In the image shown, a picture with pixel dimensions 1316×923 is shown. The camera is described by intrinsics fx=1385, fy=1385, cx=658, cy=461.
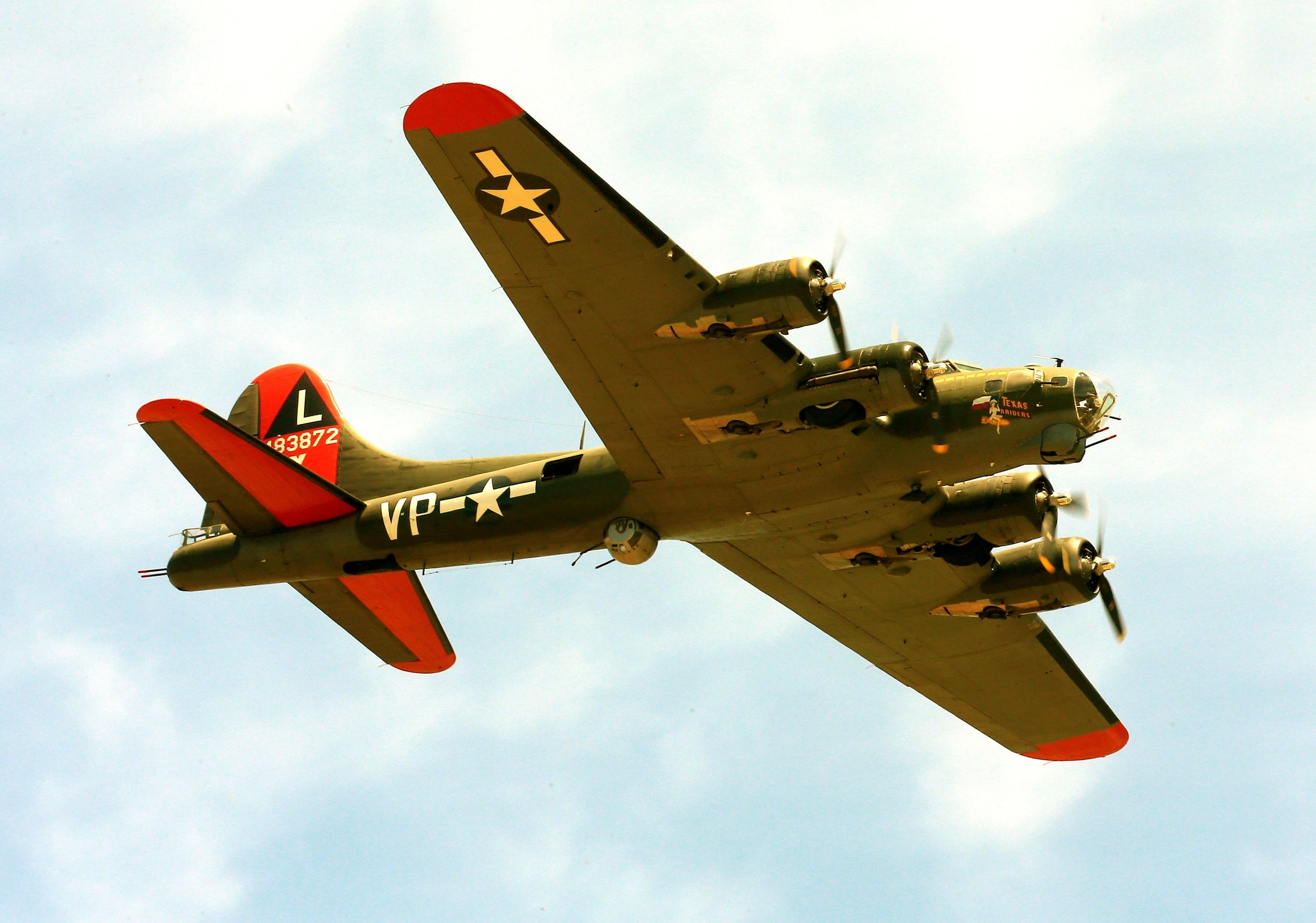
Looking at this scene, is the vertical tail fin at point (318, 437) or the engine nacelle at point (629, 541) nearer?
the engine nacelle at point (629, 541)

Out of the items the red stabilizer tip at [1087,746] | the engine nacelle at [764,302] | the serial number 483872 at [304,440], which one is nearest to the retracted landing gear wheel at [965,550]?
the engine nacelle at [764,302]

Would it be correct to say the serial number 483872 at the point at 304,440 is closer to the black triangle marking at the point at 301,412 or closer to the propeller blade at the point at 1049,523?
the black triangle marking at the point at 301,412

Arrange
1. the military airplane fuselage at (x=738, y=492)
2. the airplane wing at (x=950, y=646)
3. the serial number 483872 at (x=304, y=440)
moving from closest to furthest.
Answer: the military airplane fuselage at (x=738, y=492) → the airplane wing at (x=950, y=646) → the serial number 483872 at (x=304, y=440)

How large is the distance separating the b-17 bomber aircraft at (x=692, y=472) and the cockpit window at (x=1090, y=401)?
0.14ft

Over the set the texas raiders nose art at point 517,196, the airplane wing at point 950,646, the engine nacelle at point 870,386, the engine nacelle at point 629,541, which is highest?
the texas raiders nose art at point 517,196

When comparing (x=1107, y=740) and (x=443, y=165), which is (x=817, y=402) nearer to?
(x=443, y=165)

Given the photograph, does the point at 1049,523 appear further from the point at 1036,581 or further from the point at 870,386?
the point at 870,386

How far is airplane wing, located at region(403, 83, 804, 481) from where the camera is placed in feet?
64.3

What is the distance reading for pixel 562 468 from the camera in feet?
80.3

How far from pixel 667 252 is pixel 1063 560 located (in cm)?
1024

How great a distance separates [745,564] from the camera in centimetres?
2620

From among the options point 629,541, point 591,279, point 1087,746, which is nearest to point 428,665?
point 629,541

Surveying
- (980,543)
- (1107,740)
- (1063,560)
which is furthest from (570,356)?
(1107,740)

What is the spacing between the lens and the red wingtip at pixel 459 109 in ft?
63.1
